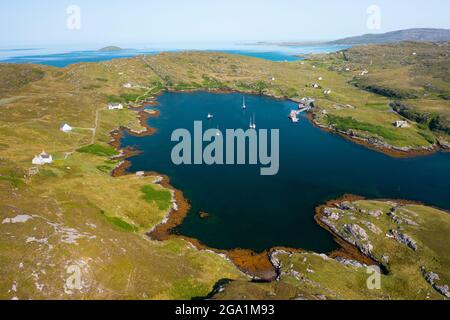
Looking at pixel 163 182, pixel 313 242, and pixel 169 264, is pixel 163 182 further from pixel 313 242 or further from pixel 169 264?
pixel 313 242

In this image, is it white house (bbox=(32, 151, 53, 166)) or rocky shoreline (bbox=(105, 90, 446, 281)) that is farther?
white house (bbox=(32, 151, 53, 166))

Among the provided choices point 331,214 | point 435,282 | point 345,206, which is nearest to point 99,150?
point 331,214

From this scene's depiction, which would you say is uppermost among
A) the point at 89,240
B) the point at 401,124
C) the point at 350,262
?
the point at 401,124

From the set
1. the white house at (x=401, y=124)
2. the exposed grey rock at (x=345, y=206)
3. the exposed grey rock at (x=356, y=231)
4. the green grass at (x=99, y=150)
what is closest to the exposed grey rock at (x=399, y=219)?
the exposed grey rock at (x=345, y=206)

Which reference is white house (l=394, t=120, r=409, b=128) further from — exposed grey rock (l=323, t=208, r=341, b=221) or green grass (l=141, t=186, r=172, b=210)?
green grass (l=141, t=186, r=172, b=210)

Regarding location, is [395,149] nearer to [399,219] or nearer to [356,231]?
[399,219]

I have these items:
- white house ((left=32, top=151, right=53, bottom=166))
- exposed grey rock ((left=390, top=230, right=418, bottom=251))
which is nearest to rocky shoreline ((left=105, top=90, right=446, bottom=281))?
exposed grey rock ((left=390, top=230, right=418, bottom=251))
